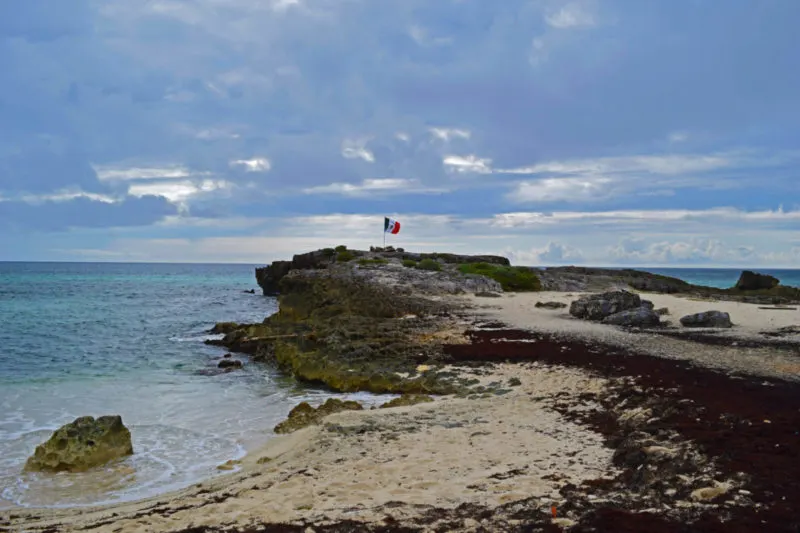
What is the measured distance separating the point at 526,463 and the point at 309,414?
18.1 ft

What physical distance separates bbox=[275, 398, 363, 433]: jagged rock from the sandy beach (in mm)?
501

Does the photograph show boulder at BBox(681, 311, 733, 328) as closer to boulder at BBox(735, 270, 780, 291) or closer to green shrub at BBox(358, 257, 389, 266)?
green shrub at BBox(358, 257, 389, 266)

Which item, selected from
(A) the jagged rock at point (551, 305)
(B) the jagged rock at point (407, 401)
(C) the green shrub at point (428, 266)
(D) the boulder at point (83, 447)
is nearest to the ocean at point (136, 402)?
(D) the boulder at point (83, 447)

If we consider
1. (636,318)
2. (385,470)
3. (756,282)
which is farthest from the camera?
(756,282)

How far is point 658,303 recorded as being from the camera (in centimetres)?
2945

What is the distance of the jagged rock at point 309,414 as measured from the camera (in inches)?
471

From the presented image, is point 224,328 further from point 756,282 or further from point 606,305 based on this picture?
point 756,282

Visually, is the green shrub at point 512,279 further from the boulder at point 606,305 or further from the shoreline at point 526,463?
the shoreline at point 526,463

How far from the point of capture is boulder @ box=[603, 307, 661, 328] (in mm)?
21734

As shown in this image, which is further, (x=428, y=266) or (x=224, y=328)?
(x=428, y=266)

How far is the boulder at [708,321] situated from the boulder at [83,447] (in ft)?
60.4

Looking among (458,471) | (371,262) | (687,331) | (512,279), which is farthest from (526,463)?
(371,262)

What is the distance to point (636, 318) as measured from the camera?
863 inches

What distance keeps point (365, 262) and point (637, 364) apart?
31.2 metres
